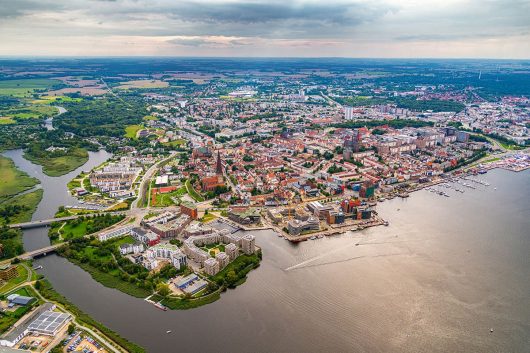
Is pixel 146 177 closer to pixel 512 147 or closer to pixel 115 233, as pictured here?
pixel 115 233

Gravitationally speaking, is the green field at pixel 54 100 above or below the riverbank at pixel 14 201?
above

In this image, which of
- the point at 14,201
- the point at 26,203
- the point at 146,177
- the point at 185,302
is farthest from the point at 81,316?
the point at 146,177

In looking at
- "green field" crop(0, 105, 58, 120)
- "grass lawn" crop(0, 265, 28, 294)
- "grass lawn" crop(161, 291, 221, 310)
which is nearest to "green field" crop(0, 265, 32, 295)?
"grass lawn" crop(0, 265, 28, 294)

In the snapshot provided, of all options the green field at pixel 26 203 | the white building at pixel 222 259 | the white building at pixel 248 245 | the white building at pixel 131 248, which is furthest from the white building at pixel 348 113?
the white building at pixel 131 248

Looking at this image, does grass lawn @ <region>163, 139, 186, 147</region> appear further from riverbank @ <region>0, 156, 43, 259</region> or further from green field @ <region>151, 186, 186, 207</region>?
green field @ <region>151, 186, 186, 207</region>

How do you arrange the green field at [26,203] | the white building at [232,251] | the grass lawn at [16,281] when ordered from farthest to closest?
the green field at [26,203] < the white building at [232,251] < the grass lawn at [16,281]

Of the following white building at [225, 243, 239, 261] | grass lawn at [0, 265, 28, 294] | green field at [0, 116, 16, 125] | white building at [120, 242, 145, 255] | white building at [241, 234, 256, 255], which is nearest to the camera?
grass lawn at [0, 265, 28, 294]

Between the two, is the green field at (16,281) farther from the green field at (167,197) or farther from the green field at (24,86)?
the green field at (24,86)
